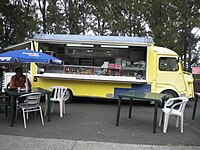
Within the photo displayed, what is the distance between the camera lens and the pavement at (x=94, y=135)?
4723mm

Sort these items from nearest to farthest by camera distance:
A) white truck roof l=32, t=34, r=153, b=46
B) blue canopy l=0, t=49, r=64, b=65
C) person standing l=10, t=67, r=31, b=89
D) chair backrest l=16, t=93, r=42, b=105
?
chair backrest l=16, t=93, r=42, b=105, blue canopy l=0, t=49, r=64, b=65, person standing l=10, t=67, r=31, b=89, white truck roof l=32, t=34, r=153, b=46

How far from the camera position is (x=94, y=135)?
18.0ft

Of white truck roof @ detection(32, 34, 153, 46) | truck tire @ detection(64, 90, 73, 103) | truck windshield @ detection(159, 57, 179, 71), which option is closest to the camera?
white truck roof @ detection(32, 34, 153, 46)

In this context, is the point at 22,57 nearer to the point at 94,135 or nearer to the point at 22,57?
the point at 22,57

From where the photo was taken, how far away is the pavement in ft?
15.5

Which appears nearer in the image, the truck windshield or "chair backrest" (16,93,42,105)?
"chair backrest" (16,93,42,105)

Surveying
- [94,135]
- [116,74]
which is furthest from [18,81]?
[116,74]

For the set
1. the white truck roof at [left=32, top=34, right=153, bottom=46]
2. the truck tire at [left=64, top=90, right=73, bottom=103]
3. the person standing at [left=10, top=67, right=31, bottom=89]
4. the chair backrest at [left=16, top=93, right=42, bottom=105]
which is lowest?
the truck tire at [left=64, top=90, right=73, bottom=103]

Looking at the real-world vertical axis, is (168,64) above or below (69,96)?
above

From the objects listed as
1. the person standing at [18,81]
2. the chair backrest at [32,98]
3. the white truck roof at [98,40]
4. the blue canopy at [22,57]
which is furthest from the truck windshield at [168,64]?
the chair backrest at [32,98]

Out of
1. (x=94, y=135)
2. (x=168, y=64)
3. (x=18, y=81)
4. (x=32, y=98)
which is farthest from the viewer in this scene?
(x=168, y=64)

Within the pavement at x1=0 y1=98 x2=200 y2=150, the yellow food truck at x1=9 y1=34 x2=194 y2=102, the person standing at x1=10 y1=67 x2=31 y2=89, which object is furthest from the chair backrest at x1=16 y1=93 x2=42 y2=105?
the yellow food truck at x1=9 y1=34 x2=194 y2=102

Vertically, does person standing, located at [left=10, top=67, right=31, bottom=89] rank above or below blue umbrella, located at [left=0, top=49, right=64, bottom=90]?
below

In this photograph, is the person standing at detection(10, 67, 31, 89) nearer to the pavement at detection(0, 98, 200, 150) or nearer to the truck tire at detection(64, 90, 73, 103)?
the pavement at detection(0, 98, 200, 150)
